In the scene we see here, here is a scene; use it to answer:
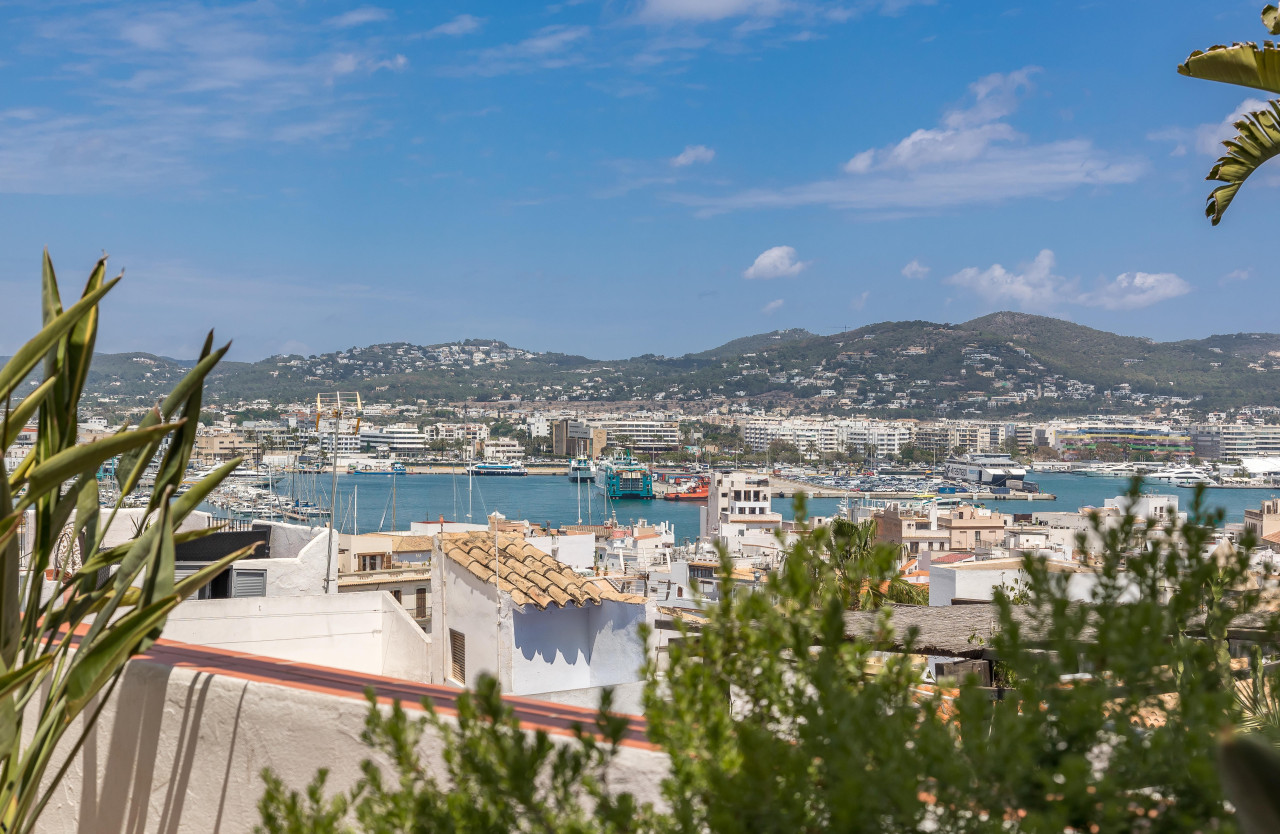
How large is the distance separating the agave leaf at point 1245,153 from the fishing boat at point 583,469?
344ft

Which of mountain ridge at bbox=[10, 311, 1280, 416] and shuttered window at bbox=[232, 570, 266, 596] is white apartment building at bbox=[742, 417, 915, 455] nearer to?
mountain ridge at bbox=[10, 311, 1280, 416]

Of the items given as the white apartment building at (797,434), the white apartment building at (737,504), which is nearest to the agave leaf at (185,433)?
the white apartment building at (737,504)

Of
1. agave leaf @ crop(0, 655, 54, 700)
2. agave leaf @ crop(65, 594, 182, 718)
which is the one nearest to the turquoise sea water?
agave leaf @ crop(65, 594, 182, 718)

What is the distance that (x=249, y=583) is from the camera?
7.54 metres

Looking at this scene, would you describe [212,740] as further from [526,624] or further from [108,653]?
[526,624]

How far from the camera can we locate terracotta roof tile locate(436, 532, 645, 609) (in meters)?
6.66

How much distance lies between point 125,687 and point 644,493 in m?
97.9

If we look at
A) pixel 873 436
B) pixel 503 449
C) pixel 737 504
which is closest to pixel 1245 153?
pixel 737 504

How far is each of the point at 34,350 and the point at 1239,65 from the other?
271cm

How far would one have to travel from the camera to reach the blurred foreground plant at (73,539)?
1.79 meters

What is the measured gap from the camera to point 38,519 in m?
2.04

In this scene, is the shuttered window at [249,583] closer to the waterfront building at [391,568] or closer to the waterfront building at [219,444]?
the waterfront building at [391,568]

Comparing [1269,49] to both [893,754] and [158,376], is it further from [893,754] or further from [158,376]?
[158,376]

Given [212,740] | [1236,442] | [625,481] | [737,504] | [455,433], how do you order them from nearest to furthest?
[212,740] → [737,504] → [625,481] → [1236,442] → [455,433]
